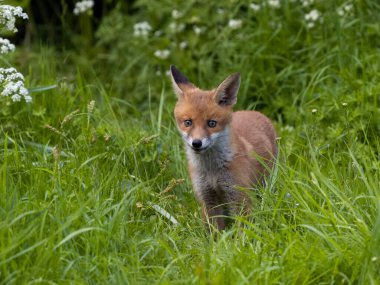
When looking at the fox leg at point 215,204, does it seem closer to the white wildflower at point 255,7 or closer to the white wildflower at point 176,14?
the white wildflower at point 255,7

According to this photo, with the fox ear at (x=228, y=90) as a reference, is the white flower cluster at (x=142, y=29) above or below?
above

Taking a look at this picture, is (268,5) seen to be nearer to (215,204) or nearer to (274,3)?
(274,3)

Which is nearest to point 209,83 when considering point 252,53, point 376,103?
point 252,53

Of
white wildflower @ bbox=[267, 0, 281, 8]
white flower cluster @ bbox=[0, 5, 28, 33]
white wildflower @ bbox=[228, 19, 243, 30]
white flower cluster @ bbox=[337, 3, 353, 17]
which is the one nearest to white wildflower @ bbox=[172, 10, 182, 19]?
white wildflower @ bbox=[228, 19, 243, 30]

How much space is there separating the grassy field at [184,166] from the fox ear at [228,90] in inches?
24.2

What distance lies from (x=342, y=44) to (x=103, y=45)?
3.69 meters

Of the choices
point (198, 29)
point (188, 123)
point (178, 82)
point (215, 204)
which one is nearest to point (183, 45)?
point (198, 29)

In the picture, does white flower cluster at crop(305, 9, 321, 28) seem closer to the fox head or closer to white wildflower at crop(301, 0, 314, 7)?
white wildflower at crop(301, 0, 314, 7)

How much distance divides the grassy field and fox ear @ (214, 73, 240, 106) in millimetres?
615

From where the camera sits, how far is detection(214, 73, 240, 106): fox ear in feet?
18.4

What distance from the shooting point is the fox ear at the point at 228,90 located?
220 inches

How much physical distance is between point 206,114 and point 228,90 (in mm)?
318

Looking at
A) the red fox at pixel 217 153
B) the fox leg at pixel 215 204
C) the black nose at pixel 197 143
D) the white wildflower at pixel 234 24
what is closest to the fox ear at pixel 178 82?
the red fox at pixel 217 153

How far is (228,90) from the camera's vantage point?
223 inches
